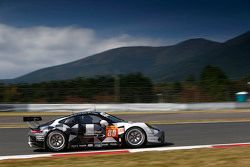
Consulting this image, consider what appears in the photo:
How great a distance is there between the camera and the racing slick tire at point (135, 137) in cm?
1177

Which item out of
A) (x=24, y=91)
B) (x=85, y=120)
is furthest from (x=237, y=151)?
(x=24, y=91)

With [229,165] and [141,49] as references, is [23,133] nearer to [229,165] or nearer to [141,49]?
[229,165]

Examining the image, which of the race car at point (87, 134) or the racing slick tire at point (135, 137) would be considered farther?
the racing slick tire at point (135, 137)

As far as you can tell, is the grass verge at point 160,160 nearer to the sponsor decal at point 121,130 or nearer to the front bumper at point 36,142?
the sponsor decal at point 121,130

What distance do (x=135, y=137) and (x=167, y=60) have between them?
14380 cm

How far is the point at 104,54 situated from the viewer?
6270 inches

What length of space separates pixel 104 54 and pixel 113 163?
150789 millimetres

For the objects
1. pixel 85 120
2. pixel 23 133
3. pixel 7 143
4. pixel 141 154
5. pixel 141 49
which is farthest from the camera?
pixel 141 49

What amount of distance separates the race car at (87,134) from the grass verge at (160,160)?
4.93 feet

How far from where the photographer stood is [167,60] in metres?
155

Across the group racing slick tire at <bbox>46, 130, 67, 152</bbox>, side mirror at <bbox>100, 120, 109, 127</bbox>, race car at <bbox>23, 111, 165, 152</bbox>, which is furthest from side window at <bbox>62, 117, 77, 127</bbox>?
side mirror at <bbox>100, 120, 109, 127</bbox>

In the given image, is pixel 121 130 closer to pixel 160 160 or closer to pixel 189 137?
pixel 160 160

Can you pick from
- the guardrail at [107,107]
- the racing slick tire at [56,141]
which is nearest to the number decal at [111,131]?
the racing slick tire at [56,141]

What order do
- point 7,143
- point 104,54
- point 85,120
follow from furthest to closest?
point 104,54, point 7,143, point 85,120
